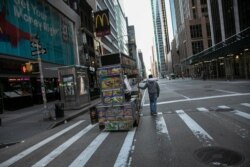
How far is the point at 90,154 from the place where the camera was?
21.8ft

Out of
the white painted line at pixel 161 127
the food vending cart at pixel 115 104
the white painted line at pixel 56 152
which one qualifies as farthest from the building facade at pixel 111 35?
the white painted line at pixel 56 152

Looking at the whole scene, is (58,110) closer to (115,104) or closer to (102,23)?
(115,104)

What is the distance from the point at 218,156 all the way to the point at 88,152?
3380 mm

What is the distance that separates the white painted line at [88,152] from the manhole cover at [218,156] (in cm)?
270

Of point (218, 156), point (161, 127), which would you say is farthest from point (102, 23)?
point (218, 156)

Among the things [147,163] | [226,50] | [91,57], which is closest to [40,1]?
[91,57]

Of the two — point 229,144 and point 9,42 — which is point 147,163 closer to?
point 229,144

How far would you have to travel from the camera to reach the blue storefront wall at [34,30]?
2258 centimetres

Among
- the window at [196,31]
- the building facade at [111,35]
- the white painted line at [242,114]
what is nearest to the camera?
the white painted line at [242,114]

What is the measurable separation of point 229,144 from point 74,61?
36722mm

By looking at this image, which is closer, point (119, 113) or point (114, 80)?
point (119, 113)

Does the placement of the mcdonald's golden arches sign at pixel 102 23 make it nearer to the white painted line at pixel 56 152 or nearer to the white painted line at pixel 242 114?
the white painted line at pixel 242 114

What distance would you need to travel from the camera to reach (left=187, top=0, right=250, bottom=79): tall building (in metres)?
33.9

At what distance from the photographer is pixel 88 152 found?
6.88 m
